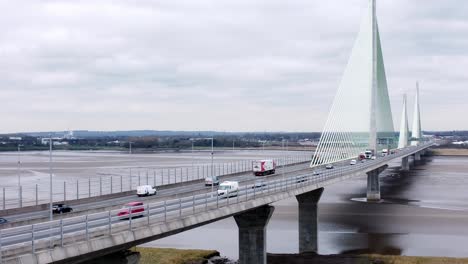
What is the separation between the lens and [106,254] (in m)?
18.8

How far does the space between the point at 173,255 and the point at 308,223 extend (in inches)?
374

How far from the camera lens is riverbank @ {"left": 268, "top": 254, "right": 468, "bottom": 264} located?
117ft

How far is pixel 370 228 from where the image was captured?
4806 centimetres

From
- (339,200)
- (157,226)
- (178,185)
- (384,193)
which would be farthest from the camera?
(384,193)

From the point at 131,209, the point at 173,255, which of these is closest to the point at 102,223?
the point at 131,209

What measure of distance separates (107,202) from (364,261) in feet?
53.8

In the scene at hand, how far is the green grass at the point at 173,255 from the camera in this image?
35.8 metres

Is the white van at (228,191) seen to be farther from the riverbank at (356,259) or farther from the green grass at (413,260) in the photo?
the green grass at (413,260)

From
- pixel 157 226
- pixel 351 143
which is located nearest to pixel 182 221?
pixel 157 226

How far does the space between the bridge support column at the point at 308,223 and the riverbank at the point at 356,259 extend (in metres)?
2.14

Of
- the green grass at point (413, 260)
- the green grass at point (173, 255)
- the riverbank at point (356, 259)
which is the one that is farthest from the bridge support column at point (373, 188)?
the green grass at point (173, 255)

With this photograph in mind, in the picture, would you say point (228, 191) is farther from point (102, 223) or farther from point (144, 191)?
point (102, 223)

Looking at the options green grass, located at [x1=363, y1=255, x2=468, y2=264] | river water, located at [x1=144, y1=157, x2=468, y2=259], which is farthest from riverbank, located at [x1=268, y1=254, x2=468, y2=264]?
river water, located at [x1=144, y1=157, x2=468, y2=259]

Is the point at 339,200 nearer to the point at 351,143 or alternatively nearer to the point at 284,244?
the point at 351,143
